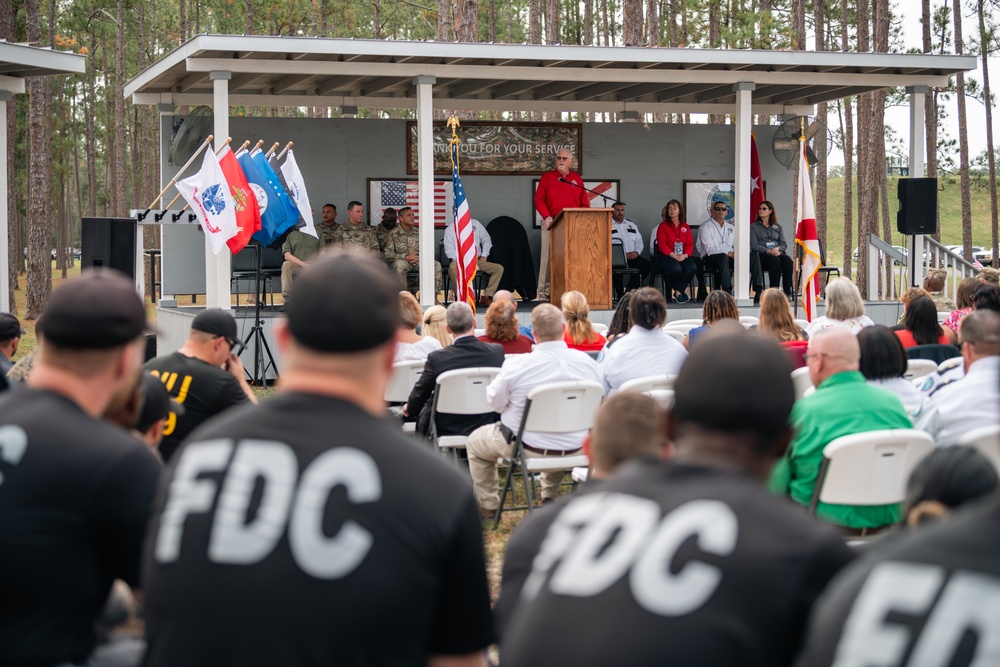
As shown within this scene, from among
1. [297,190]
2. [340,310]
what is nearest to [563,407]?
[340,310]

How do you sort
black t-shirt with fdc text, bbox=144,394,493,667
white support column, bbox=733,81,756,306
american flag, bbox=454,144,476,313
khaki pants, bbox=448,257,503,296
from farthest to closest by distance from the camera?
khaki pants, bbox=448,257,503,296, white support column, bbox=733,81,756,306, american flag, bbox=454,144,476,313, black t-shirt with fdc text, bbox=144,394,493,667

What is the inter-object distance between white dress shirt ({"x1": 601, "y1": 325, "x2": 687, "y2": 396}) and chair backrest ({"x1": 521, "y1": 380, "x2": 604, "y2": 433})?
51 centimetres

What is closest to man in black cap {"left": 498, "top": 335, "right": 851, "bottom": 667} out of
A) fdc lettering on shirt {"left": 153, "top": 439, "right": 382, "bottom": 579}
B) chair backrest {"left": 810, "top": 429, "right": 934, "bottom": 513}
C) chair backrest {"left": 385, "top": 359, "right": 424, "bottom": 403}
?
fdc lettering on shirt {"left": 153, "top": 439, "right": 382, "bottom": 579}

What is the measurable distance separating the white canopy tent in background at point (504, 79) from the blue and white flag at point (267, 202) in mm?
546

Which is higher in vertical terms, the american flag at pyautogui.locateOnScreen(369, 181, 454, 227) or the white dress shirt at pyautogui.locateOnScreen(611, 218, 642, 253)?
the american flag at pyautogui.locateOnScreen(369, 181, 454, 227)

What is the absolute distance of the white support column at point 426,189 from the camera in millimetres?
12078

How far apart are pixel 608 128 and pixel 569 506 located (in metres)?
14.3

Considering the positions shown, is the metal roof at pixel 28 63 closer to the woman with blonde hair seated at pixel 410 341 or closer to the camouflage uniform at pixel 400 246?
the camouflage uniform at pixel 400 246

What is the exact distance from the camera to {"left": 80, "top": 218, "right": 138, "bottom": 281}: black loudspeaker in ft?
31.8

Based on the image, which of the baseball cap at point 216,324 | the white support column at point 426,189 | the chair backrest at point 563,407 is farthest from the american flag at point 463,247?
the baseball cap at point 216,324

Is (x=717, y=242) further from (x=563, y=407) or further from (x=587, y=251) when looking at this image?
(x=563, y=407)

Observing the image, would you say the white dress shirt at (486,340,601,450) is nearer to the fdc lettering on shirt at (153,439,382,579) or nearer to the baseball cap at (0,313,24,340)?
the baseball cap at (0,313,24,340)

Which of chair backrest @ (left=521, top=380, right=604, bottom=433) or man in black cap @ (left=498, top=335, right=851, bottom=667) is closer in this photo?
man in black cap @ (left=498, top=335, right=851, bottom=667)

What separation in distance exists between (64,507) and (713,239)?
13415 millimetres
